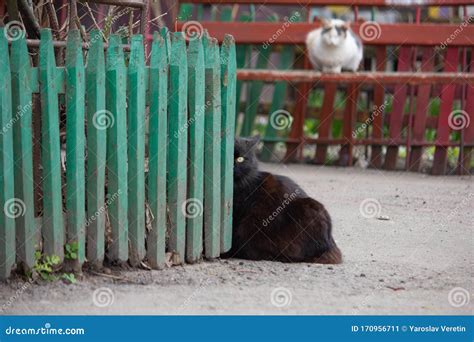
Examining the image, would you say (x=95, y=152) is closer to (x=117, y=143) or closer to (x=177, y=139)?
(x=117, y=143)

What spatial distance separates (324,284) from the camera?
4.68 m

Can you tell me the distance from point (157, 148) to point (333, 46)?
18.2 ft

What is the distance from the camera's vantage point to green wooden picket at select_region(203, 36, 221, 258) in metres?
4.93

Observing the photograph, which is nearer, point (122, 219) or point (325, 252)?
point (122, 219)

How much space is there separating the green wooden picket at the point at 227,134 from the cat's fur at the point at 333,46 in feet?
15.9

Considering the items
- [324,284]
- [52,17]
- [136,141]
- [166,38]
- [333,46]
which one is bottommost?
[324,284]

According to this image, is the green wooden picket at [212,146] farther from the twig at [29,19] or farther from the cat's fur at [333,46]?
the cat's fur at [333,46]

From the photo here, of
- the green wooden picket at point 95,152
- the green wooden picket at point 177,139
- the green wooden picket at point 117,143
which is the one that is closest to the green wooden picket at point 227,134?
the green wooden picket at point 177,139

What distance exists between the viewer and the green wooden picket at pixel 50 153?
422 cm

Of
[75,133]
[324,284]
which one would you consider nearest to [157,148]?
[75,133]

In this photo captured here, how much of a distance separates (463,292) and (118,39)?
7.95ft

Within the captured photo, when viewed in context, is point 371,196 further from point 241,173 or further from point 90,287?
point 90,287

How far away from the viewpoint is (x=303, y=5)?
9.81 meters

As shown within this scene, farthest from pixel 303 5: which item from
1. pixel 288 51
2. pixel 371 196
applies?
pixel 371 196
